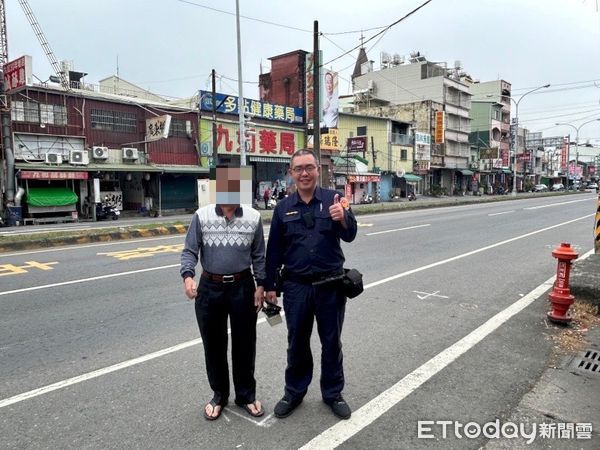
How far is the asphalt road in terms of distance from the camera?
3.05m

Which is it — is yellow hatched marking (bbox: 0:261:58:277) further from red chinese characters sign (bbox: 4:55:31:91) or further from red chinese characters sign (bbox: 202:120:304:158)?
red chinese characters sign (bbox: 202:120:304:158)

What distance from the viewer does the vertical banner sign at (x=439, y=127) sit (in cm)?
5038

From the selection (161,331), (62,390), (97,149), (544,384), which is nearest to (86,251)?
(161,331)

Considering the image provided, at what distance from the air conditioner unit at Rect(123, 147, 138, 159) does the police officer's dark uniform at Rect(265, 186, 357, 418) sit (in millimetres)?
22705

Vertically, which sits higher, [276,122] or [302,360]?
[276,122]

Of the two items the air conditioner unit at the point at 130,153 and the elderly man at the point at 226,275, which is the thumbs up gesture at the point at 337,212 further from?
the air conditioner unit at the point at 130,153

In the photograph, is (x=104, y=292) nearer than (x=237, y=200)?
No

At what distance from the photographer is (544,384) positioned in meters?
3.78

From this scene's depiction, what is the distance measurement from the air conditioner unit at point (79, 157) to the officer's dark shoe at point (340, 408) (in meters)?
21.7

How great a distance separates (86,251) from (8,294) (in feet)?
14.5

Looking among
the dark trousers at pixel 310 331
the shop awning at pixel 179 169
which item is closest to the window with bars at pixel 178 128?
the shop awning at pixel 179 169

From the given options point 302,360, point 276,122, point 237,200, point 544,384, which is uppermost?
point 276,122

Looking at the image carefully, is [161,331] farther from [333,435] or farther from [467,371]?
[467,371]

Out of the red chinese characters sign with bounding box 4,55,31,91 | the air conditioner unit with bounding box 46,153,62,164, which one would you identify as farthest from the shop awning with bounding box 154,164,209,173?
the red chinese characters sign with bounding box 4,55,31,91
